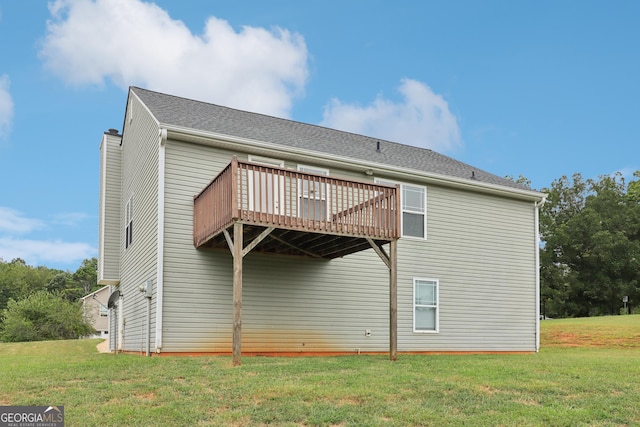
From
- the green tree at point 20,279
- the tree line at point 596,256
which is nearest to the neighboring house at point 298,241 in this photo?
the tree line at point 596,256

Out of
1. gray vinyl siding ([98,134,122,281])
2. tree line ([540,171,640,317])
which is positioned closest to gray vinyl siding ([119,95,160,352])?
gray vinyl siding ([98,134,122,281])

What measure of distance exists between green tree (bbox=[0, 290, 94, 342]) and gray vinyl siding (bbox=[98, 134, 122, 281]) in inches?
624

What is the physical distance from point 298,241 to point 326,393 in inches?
206

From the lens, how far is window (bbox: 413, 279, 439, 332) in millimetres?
14336

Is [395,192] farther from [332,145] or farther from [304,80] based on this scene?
[304,80]

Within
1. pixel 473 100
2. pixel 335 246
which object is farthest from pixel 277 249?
pixel 473 100

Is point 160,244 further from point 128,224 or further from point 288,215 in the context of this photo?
point 128,224

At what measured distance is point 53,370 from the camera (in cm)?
879

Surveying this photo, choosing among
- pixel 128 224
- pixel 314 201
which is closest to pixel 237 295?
pixel 314 201

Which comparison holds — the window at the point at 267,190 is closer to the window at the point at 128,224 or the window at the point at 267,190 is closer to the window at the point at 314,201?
the window at the point at 314,201

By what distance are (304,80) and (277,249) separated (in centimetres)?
886

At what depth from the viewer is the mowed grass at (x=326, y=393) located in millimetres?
6203

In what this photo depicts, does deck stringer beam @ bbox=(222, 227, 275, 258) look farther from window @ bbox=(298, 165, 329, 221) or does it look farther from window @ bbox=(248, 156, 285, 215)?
window @ bbox=(298, 165, 329, 221)

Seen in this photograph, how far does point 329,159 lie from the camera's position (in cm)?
1338
